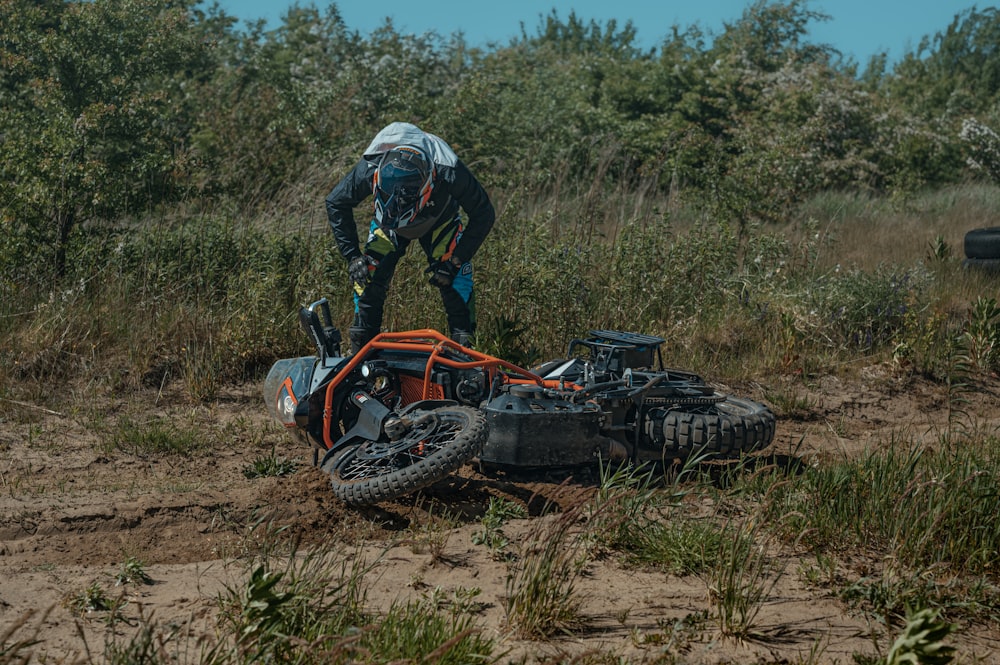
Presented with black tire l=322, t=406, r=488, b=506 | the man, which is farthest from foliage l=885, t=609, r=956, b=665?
the man

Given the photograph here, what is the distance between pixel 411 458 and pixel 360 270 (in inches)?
103

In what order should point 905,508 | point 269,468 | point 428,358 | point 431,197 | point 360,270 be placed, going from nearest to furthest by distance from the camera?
point 905,508 < point 428,358 < point 269,468 < point 431,197 < point 360,270

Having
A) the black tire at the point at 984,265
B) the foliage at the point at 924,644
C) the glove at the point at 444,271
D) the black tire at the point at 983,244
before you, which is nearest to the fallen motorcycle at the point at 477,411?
the glove at the point at 444,271

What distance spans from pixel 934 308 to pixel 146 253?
7334mm

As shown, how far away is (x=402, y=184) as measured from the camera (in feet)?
23.6

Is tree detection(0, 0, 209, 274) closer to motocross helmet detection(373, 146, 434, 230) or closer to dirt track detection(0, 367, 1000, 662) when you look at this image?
dirt track detection(0, 367, 1000, 662)

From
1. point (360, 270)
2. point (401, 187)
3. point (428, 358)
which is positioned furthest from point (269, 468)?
point (401, 187)

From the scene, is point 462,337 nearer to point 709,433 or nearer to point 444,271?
point 444,271

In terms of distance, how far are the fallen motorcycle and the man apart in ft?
4.24

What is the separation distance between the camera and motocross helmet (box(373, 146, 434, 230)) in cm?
713

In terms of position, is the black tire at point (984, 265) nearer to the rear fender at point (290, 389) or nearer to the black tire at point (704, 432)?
the black tire at point (704, 432)

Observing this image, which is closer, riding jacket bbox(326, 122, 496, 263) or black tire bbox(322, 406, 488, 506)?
black tire bbox(322, 406, 488, 506)

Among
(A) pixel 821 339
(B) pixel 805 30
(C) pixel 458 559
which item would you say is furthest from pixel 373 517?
(B) pixel 805 30

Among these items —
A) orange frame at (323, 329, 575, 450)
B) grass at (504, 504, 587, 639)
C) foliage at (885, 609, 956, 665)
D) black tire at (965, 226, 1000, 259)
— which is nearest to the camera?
foliage at (885, 609, 956, 665)
